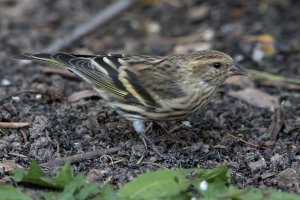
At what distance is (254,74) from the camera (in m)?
6.38

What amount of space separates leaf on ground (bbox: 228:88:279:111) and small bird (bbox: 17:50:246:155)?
2.72ft

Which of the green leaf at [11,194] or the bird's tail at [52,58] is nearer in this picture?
the green leaf at [11,194]

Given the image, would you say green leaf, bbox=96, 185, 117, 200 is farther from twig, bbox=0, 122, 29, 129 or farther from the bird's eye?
the bird's eye

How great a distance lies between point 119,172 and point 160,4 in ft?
14.5

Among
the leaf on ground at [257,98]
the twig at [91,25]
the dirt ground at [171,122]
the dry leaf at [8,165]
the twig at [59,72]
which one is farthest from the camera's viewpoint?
the twig at [91,25]

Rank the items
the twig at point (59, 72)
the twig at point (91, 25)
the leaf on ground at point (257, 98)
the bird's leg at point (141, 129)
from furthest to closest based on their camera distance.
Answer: the twig at point (91, 25)
the twig at point (59, 72)
the leaf on ground at point (257, 98)
the bird's leg at point (141, 129)

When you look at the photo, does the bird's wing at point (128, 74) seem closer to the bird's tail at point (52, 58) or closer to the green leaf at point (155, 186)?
the bird's tail at point (52, 58)

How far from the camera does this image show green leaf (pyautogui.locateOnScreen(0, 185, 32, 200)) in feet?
11.9

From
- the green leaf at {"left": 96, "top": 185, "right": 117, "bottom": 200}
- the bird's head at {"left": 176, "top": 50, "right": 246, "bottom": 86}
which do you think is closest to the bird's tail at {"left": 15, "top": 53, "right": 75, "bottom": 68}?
the bird's head at {"left": 176, "top": 50, "right": 246, "bottom": 86}

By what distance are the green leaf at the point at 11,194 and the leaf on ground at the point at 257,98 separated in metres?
2.72

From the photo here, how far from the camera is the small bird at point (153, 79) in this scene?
16.4 feet

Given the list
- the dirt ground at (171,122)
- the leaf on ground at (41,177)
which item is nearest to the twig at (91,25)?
the dirt ground at (171,122)

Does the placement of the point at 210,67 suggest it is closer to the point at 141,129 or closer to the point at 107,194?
the point at 141,129

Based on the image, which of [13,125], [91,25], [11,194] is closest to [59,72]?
[91,25]
